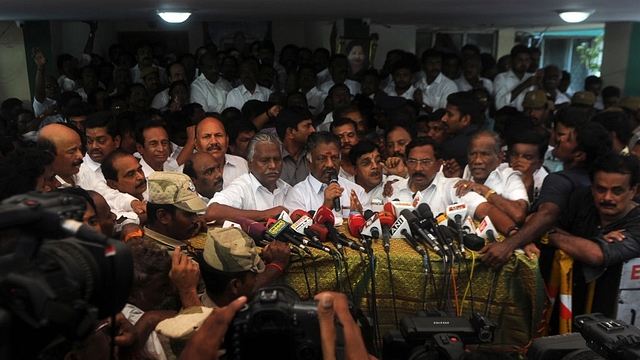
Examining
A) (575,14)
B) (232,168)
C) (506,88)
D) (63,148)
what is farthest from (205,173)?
(506,88)

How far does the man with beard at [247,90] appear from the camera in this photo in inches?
273

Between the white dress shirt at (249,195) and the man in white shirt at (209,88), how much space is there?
3512 mm

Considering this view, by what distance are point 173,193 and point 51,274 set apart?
54.8 inches

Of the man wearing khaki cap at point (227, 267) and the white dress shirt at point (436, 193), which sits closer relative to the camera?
the man wearing khaki cap at point (227, 267)

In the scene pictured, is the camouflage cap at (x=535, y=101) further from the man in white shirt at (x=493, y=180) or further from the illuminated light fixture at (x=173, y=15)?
the illuminated light fixture at (x=173, y=15)

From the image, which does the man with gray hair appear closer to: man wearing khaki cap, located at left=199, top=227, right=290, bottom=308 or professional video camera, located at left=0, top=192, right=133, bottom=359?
man wearing khaki cap, located at left=199, top=227, right=290, bottom=308

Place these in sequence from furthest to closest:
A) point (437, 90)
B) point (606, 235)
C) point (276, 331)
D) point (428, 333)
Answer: point (437, 90), point (606, 235), point (428, 333), point (276, 331)

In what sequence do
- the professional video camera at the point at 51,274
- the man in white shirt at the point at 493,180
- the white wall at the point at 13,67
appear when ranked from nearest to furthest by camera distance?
1. the professional video camera at the point at 51,274
2. the man in white shirt at the point at 493,180
3. the white wall at the point at 13,67

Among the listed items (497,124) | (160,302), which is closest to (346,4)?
(497,124)

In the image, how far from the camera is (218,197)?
3.39 metres

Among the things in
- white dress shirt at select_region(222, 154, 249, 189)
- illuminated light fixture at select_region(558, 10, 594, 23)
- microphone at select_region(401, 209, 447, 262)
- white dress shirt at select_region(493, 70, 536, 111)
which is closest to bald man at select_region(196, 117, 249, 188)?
white dress shirt at select_region(222, 154, 249, 189)

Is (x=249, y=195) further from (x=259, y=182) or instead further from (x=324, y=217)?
(x=324, y=217)

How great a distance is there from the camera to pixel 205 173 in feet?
12.1

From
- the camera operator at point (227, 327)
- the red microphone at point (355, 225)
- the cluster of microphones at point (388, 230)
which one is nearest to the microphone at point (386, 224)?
the cluster of microphones at point (388, 230)
